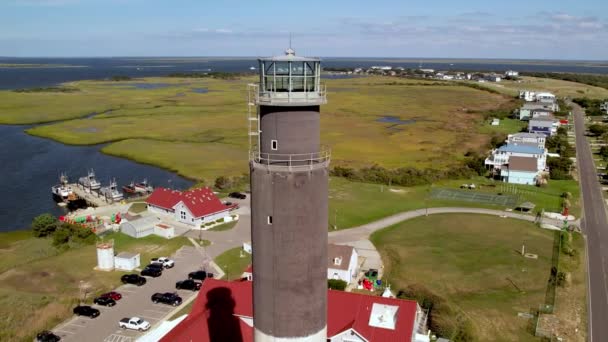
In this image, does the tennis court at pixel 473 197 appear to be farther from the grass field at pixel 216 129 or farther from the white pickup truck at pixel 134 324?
the white pickup truck at pixel 134 324

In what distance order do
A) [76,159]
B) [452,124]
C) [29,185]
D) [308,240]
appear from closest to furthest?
1. [308,240]
2. [29,185]
3. [76,159]
4. [452,124]

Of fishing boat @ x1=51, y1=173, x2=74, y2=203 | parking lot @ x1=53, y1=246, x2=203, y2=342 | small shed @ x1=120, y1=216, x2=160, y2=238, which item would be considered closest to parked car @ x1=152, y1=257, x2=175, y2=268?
parking lot @ x1=53, y1=246, x2=203, y2=342

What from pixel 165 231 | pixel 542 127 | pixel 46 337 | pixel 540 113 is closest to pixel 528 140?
pixel 542 127

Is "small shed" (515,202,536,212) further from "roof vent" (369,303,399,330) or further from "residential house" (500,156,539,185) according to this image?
"roof vent" (369,303,399,330)

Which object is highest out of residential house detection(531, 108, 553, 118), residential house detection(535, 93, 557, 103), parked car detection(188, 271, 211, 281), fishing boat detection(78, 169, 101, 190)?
residential house detection(535, 93, 557, 103)

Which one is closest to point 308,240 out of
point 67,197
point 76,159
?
point 67,197

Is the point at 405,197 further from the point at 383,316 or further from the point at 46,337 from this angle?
the point at 46,337

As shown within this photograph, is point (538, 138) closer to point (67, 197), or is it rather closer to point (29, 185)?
point (67, 197)
